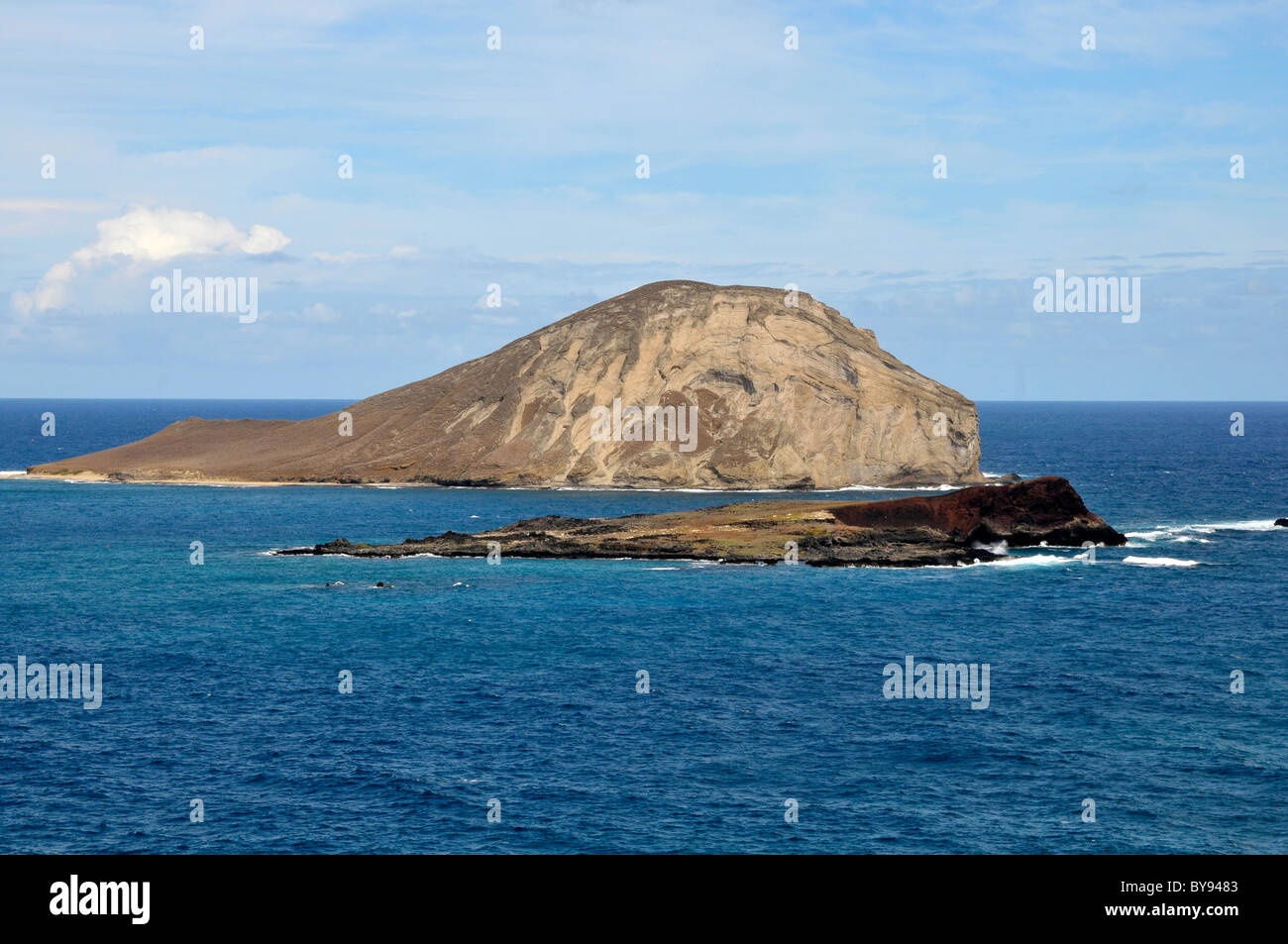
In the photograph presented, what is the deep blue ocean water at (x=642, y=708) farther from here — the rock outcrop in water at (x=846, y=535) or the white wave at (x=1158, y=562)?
the rock outcrop in water at (x=846, y=535)

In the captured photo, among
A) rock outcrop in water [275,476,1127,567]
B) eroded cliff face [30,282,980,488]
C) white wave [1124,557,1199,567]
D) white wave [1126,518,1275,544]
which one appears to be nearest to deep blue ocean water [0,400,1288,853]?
white wave [1124,557,1199,567]

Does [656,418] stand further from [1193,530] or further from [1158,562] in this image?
[1158,562]

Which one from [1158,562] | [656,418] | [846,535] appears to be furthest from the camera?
[656,418]

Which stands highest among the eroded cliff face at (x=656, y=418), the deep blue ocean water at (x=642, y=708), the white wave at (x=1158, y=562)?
the eroded cliff face at (x=656, y=418)

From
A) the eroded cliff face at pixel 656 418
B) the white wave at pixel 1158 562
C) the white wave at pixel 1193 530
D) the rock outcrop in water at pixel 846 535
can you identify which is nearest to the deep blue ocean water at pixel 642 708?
the white wave at pixel 1158 562

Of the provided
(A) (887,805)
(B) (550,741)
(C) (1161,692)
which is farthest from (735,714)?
(C) (1161,692)

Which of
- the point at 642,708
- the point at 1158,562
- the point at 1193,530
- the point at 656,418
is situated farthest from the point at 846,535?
the point at 656,418

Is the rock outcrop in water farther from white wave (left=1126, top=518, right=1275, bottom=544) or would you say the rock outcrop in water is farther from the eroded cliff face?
the eroded cliff face
